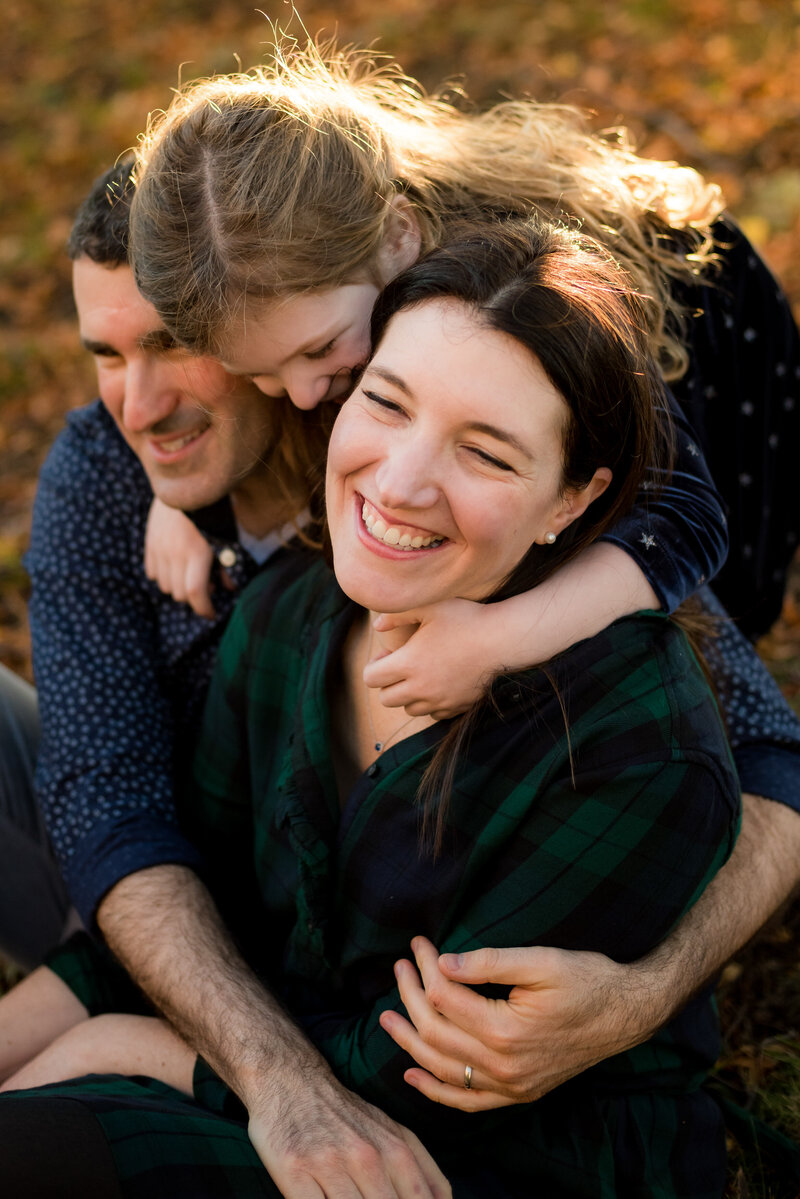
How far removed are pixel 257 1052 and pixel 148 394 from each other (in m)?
1.50

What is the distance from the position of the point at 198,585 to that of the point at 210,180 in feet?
3.42

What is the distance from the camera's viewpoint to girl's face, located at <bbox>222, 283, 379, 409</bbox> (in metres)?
2.27

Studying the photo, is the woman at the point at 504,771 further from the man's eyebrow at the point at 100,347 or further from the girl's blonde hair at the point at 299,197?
the man's eyebrow at the point at 100,347

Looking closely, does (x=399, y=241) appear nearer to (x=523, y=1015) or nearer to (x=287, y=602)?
(x=287, y=602)

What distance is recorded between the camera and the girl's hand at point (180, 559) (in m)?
2.88

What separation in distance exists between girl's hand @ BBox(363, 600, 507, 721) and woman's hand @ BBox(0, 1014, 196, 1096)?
99 centimetres

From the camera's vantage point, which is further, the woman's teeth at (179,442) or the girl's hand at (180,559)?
the girl's hand at (180,559)

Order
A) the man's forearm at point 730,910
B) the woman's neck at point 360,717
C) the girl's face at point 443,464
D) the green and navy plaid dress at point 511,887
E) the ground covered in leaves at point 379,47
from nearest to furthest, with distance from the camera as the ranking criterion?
the girl's face at point 443,464
the green and navy plaid dress at point 511,887
the man's forearm at point 730,910
the woman's neck at point 360,717
the ground covered in leaves at point 379,47

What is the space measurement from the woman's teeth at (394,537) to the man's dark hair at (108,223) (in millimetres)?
1057

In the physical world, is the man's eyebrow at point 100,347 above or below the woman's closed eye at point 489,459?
above

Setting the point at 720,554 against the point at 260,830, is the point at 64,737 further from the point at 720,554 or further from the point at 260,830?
the point at 720,554

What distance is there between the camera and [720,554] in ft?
7.47

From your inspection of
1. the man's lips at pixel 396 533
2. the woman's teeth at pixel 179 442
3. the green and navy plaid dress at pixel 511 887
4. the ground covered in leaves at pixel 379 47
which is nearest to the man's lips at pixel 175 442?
the woman's teeth at pixel 179 442

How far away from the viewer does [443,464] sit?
1901 mm
